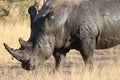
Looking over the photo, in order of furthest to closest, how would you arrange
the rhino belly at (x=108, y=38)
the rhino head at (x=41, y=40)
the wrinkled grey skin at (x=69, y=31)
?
1. the rhino belly at (x=108, y=38)
2. the wrinkled grey skin at (x=69, y=31)
3. the rhino head at (x=41, y=40)

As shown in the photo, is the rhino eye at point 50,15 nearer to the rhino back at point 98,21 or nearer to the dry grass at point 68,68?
the rhino back at point 98,21

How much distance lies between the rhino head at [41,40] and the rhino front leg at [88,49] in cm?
67

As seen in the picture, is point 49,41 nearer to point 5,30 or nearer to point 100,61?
point 100,61

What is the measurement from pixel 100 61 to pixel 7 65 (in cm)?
269

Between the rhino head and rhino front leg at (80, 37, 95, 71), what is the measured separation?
67cm

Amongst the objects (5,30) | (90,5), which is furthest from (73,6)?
(5,30)

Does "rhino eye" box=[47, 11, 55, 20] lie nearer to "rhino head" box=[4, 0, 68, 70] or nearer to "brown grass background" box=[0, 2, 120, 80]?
"rhino head" box=[4, 0, 68, 70]

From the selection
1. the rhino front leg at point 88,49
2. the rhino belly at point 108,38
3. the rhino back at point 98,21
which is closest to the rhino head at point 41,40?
the rhino back at point 98,21

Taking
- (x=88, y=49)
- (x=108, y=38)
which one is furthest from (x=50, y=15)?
(x=108, y=38)

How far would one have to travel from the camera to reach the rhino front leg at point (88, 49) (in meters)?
11.9

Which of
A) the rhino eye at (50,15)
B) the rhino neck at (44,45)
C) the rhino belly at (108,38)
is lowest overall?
the rhino belly at (108,38)

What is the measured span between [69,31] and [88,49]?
0.62m

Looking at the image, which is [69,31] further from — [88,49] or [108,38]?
[108,38]

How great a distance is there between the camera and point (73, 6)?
1220 centimetres
